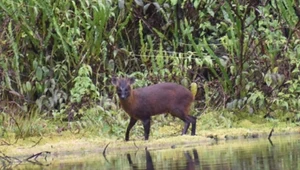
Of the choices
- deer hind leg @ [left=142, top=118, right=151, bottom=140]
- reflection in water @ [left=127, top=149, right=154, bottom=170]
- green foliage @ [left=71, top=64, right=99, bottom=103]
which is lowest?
deer hind leg @ [left=142, top=118, right=151, bottom=140]

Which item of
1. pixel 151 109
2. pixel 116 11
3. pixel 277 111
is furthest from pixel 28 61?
pixel 277 111

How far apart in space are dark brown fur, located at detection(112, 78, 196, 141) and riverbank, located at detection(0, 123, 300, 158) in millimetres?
304

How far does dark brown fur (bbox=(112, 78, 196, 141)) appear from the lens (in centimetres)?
1348

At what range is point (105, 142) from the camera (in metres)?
13.4

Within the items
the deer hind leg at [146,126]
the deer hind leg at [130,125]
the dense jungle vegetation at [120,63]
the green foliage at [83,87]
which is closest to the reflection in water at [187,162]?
the deer hind leg at [146,126]

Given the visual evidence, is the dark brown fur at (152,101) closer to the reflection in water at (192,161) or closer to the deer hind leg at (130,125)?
the deer hind leg at (130,125)

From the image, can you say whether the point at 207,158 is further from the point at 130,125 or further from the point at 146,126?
the point at 130,125

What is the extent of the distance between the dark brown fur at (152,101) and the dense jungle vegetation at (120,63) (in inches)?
26.1

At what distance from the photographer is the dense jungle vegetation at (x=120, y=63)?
14898mm

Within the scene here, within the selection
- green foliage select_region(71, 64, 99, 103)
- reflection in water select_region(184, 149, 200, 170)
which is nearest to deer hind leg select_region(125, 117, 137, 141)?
green foliage select_region(71, 64, 99, 103)

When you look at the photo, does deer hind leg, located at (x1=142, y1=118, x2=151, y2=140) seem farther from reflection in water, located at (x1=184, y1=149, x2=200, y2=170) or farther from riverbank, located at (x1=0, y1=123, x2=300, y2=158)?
reflection in water, located at (x1=184, y1=149, x2=200, y2=170)

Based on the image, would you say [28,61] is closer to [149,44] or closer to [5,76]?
[5,76]

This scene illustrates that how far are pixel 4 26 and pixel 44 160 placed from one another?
3.72m

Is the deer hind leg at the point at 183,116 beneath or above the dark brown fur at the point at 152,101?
beneath
